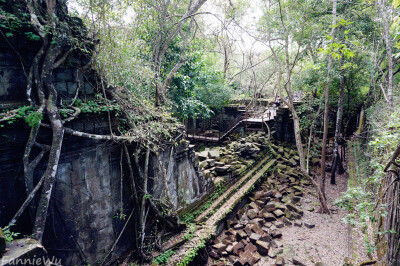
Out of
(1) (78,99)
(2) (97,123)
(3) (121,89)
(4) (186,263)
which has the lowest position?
(4) (186,263)

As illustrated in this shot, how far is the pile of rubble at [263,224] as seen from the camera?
613 centimetres

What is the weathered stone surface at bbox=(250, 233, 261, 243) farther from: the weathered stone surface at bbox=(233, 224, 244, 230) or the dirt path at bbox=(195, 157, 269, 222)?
the dirt path at bbox=(195, 157, 269, 222)

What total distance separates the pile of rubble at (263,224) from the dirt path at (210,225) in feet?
1.38

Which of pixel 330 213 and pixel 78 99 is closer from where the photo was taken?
pixel 78 99

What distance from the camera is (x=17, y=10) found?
362 centimetres

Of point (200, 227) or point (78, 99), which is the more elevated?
point (78, 99)

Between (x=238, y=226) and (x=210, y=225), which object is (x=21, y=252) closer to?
(x=210, y=225)

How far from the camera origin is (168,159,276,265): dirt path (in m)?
5.43

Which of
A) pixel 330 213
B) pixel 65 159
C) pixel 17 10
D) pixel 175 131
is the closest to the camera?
pixel 17 10

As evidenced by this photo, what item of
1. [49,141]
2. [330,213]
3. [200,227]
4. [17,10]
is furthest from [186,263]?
[330,213]

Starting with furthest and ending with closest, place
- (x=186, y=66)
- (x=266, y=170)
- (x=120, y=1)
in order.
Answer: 1. (x=266, y=170)
2. (x=186, y=66)
3. (x=120, y=1)

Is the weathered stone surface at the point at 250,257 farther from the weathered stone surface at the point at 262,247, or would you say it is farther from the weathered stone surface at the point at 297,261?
the weathered stone surface at the point at 297,261

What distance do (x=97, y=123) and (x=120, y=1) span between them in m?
3.52

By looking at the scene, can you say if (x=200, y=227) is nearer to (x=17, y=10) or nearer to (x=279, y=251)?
(x=279, y=251)
